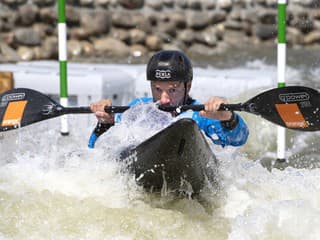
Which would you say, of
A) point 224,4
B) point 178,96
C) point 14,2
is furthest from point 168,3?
point 178,96

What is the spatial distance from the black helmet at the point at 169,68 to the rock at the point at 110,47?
211 inches

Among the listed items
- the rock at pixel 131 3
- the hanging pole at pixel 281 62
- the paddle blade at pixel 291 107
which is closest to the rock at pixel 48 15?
the rock at pixel 131 3

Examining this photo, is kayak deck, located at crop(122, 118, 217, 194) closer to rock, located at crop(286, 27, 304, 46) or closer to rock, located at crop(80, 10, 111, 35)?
rock, located at crop(80, 10, 111, 35)

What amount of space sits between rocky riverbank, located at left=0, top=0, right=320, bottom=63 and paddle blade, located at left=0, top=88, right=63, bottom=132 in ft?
13.8

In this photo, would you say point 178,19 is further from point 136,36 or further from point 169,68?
point 169,68

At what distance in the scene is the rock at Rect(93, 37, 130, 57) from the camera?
858 centimetres

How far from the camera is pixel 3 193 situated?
3.13m

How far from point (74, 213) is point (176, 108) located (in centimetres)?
58

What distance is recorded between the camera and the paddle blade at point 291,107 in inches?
126

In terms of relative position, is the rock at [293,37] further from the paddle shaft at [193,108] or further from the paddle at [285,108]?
the paddle shaft at [193,108]

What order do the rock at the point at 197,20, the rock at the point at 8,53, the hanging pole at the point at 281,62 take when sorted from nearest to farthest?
the hanging pole at the point at 281,62 → the rock at the point at 8,53 → the rock at the point at 197,20

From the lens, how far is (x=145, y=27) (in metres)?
8.91

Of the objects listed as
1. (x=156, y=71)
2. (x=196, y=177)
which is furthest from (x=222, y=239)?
(x=156, y=71)

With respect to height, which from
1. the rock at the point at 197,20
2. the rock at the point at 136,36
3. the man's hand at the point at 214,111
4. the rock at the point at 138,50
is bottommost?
the rock at the point at 138,50
